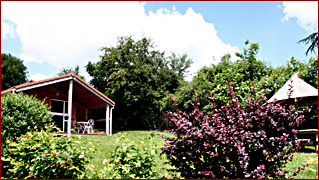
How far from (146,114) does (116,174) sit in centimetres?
1937

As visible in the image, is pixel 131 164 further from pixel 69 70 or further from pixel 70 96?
pixel 69 70

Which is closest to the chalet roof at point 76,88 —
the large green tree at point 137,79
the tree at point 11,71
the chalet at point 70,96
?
the chalet at point 70,96

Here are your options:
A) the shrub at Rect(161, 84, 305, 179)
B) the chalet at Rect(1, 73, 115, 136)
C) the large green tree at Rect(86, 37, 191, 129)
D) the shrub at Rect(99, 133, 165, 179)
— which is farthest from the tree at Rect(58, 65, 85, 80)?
the shrub at Rect(161, 84, 305, 179)

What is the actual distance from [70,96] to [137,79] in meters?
9.55

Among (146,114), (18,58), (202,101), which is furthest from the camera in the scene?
(18,58)

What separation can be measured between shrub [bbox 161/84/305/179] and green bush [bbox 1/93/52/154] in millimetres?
3658

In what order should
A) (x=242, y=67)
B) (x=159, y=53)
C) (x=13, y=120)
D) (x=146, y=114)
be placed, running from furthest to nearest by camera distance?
(x=159, y=53), (x=146, y=114), (x=242, y=67), (x=13, y=120)

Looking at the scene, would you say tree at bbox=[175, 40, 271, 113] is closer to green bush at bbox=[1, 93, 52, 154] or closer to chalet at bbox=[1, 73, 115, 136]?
chalet at bbox=[1, 73, 115, 136]

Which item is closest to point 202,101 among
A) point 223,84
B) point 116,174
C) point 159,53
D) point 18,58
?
point 223,84

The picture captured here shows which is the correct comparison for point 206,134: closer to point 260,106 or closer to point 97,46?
point 260,106

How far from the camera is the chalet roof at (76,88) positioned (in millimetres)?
12748

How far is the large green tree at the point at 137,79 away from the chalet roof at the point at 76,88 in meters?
3.97

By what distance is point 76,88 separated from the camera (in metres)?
16.2

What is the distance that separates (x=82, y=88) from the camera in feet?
52.1
